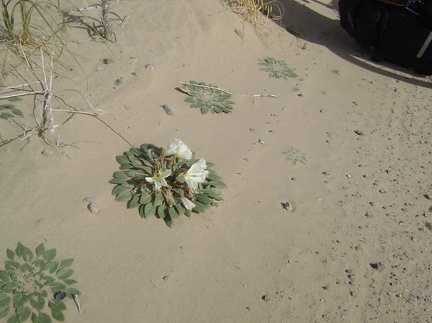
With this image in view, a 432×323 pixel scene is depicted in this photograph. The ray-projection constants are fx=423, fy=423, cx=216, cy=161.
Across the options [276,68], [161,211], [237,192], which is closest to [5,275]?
[161,211]

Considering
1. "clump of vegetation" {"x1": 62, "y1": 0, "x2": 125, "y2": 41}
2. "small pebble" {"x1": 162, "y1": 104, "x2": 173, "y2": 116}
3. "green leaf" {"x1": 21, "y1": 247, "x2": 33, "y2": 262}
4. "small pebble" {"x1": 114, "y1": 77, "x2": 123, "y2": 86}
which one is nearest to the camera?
"green leaf" {"x1": 21, "y1": 247, "x2": 33, "y2": 262}

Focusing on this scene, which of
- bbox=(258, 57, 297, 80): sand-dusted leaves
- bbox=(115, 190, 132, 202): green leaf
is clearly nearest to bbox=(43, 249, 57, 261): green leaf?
bbox=(115, 190, 132, 202): green leaf

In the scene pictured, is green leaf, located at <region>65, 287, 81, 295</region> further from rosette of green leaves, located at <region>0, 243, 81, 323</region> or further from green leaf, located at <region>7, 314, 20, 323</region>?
green leaf, located at <region>7, 314, 20, 323</region>

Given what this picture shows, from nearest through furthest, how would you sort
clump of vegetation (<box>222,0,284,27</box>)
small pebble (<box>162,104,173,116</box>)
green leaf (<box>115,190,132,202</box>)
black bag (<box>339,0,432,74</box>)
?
green leaf (<box>115,190,132,202</box>) → small pebble (<box>162,104,173,116</box>) → black bag (<box>339,0,432,74</box>) → clump of vegetation (<box>222,0,284,27</box>)

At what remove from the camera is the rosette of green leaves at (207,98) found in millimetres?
3451

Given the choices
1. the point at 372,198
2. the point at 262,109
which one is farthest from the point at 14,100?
the point at 372,198

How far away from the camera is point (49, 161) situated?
2.64 m

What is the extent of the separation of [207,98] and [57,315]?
2135mm

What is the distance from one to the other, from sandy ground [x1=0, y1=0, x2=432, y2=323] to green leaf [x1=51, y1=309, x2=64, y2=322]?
34 mm

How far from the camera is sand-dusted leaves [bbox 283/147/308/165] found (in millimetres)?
3152

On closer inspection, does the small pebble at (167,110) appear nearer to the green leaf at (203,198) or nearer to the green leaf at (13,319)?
the green leaf at (203,198)

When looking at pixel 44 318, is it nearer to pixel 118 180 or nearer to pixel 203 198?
pixel 118 180

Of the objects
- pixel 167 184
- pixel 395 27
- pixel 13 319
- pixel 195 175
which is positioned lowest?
pixel 13 319

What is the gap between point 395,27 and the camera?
4.44m
